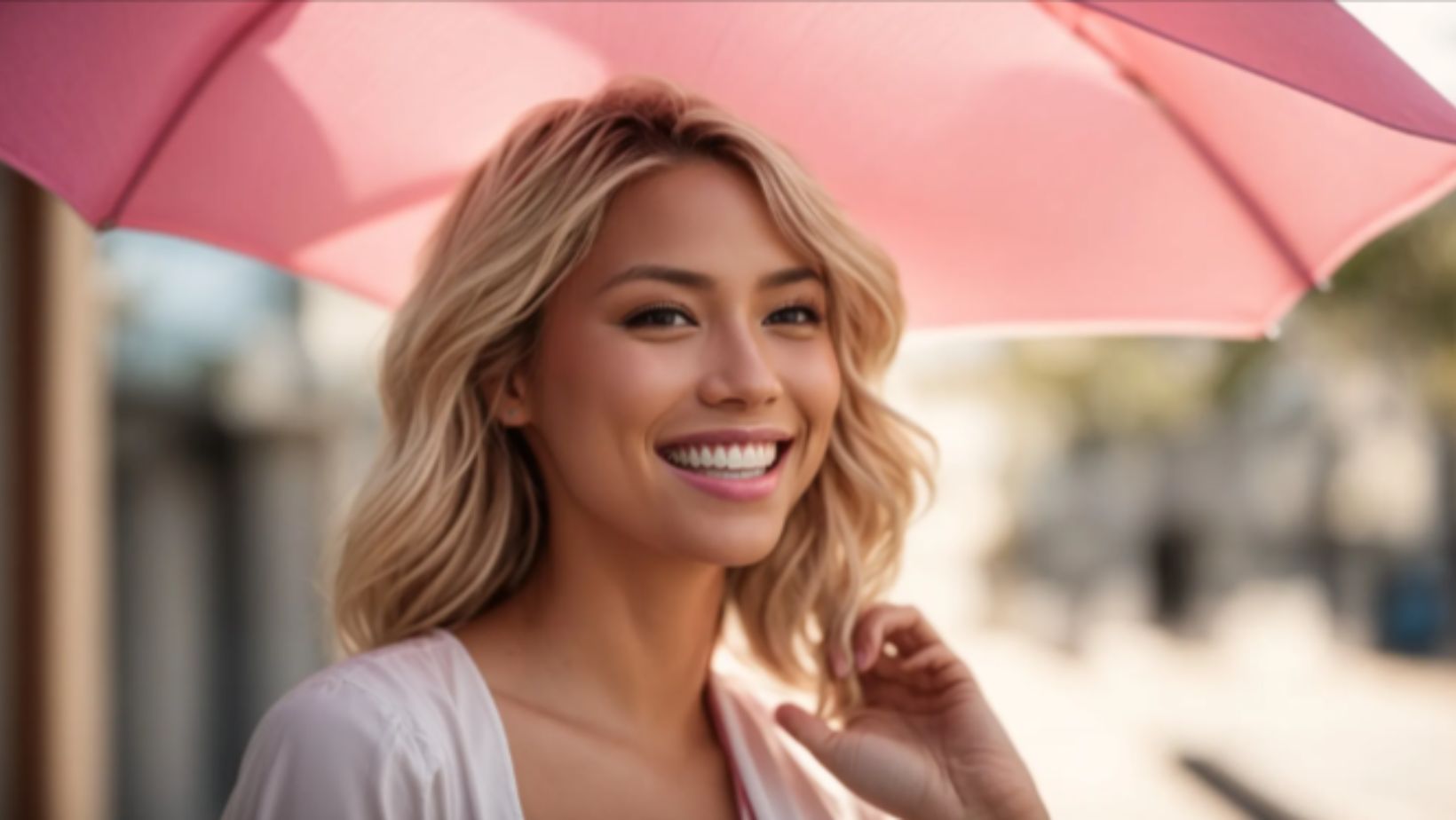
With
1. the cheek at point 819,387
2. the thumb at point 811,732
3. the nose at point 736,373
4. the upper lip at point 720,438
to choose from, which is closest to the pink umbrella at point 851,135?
the cheek at point 819,387

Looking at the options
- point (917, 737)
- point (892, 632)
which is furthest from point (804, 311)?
point (917, 737)

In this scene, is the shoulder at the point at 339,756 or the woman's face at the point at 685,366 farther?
the woman's face at the point at 685,366

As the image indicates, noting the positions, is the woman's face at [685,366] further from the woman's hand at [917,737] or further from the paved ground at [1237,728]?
the paved ground at [1237,728]

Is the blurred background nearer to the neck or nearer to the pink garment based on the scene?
the neck

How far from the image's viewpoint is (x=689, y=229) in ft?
8.41

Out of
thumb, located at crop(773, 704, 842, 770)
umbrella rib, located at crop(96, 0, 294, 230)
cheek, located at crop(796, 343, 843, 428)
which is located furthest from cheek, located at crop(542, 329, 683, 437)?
umbrella rib, located at crop(96, 0, 294, 230)

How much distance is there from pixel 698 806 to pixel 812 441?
0.62 m

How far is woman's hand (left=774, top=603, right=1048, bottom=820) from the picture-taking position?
2.63m

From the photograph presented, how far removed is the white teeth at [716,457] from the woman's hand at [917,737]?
48cm

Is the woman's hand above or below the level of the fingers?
below

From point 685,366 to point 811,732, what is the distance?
67 centimetres

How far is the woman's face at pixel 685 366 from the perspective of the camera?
2.48m

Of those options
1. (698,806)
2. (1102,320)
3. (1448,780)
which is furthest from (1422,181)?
(1448,780)

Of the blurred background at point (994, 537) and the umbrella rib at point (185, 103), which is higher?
the umbrella rib at point (185, 103)
